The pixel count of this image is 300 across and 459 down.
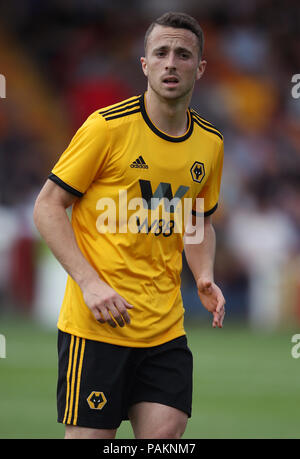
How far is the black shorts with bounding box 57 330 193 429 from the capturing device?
405 cm

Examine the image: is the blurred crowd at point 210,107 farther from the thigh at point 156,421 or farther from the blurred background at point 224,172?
the thigh at point 156,421

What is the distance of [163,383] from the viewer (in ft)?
13.7

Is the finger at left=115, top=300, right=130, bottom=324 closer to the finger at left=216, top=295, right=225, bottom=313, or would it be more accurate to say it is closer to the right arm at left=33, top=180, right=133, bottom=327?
the right arm at left=33, top=180, right=133, bottom=327

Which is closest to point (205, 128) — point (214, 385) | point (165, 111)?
point (165, 111)

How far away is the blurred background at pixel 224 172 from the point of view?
9461 millimetres

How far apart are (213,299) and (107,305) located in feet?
2.94

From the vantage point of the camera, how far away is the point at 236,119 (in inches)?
699

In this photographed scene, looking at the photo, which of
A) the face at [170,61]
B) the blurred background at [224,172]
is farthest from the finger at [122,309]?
the blurred background at [224,172]

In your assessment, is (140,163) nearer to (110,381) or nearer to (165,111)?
Answer: (165,111)

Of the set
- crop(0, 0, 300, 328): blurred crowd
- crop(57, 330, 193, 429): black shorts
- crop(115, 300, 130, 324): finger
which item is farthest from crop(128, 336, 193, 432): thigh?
crop(0, 0, 300, 328): blurred crowd

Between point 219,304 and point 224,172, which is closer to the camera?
point 219,304

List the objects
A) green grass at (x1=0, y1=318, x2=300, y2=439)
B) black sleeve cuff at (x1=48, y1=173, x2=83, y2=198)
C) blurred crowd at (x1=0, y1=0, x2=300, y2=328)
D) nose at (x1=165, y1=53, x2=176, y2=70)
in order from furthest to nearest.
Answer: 1. blurred crowd at (x1=0, y1=0, x2=300, y2=328)
2. green grass at (x1=0, y1=318, x2=300, y2=439)
3. nose at (x1=165, y1=53, x2=176, y2=70)
4. black sleeve cuff at (x1=48, y1=173, x2=83, y2=198)

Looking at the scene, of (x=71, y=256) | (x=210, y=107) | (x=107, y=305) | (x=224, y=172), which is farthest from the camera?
(x=210, y=107)
